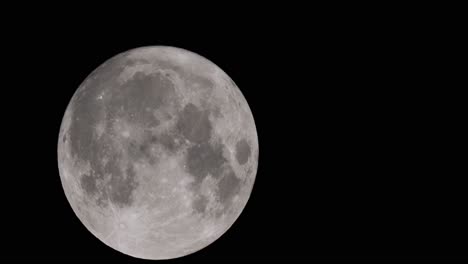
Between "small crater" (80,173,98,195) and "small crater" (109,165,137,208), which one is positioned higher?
"small crater" (80,173,98,195)

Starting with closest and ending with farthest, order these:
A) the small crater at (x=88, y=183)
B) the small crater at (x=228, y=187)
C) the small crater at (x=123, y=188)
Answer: the small crater at (x=123, y=188), the small crater at (x=88, y=183), the small crater at (x=228, y=187)

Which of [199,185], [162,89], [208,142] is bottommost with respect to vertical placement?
A: [199,185]

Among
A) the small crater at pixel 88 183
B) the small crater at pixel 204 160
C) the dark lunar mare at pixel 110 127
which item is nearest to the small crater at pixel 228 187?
the small crater at pixel 204 160

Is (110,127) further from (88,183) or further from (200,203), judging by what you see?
(200,203)

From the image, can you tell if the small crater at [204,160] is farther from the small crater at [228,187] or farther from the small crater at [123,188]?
the small crater at [123,188]

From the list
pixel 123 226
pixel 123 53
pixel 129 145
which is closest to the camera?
pixel 129 145

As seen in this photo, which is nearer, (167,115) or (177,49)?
(167,115)

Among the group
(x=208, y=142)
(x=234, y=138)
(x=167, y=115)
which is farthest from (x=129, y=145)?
(x=234, y=138)

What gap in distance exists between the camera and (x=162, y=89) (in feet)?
20.4

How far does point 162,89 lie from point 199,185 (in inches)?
50.9

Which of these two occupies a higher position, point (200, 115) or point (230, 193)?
point (200, 115)

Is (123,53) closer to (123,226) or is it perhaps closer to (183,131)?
(183,131)

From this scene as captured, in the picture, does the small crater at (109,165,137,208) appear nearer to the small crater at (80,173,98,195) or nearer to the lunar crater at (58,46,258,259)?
the lunar crater at (58,46,258,259)

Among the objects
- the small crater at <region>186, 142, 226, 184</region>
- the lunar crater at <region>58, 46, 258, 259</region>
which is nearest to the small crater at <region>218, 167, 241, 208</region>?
the lunar crater at <region>58, 46, 258, 259</region>
